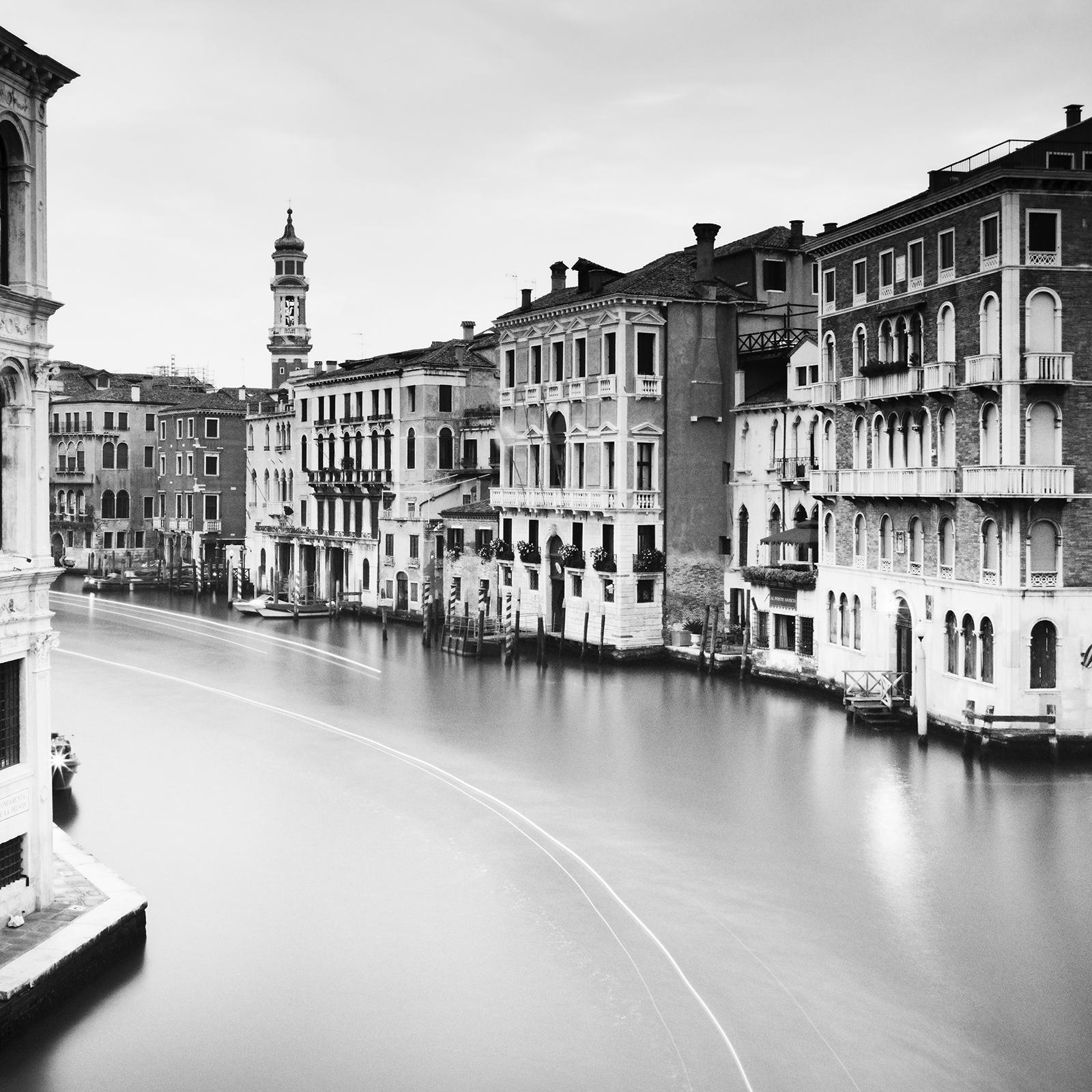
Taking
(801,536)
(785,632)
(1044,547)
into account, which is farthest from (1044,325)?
(785,632)

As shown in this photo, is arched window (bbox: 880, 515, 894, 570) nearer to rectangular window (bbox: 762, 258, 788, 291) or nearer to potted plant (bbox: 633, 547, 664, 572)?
potted plant (bbox: 633, 547, 664, 572)

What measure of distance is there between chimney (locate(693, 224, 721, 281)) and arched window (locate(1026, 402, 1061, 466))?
640 inches

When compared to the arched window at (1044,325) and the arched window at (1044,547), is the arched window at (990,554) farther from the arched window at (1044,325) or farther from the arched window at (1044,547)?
the arched window at (1044,325)

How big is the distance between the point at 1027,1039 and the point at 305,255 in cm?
6777

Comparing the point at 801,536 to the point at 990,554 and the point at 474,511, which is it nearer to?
the point at 990,554

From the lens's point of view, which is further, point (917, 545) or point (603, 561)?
point (603, 561)

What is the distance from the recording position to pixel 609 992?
15.2 metres

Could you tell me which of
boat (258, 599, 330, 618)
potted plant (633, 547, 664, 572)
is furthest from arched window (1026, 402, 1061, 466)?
boat (258, 599, 330, 618)

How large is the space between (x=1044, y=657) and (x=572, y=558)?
1796 centimetres

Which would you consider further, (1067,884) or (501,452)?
(501,452)

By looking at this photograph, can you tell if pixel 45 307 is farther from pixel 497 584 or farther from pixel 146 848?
pixel 497 584

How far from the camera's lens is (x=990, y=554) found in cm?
2684

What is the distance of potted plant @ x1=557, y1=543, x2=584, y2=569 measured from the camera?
137ft

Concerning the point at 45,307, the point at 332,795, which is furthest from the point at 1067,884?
the point at 45,307
